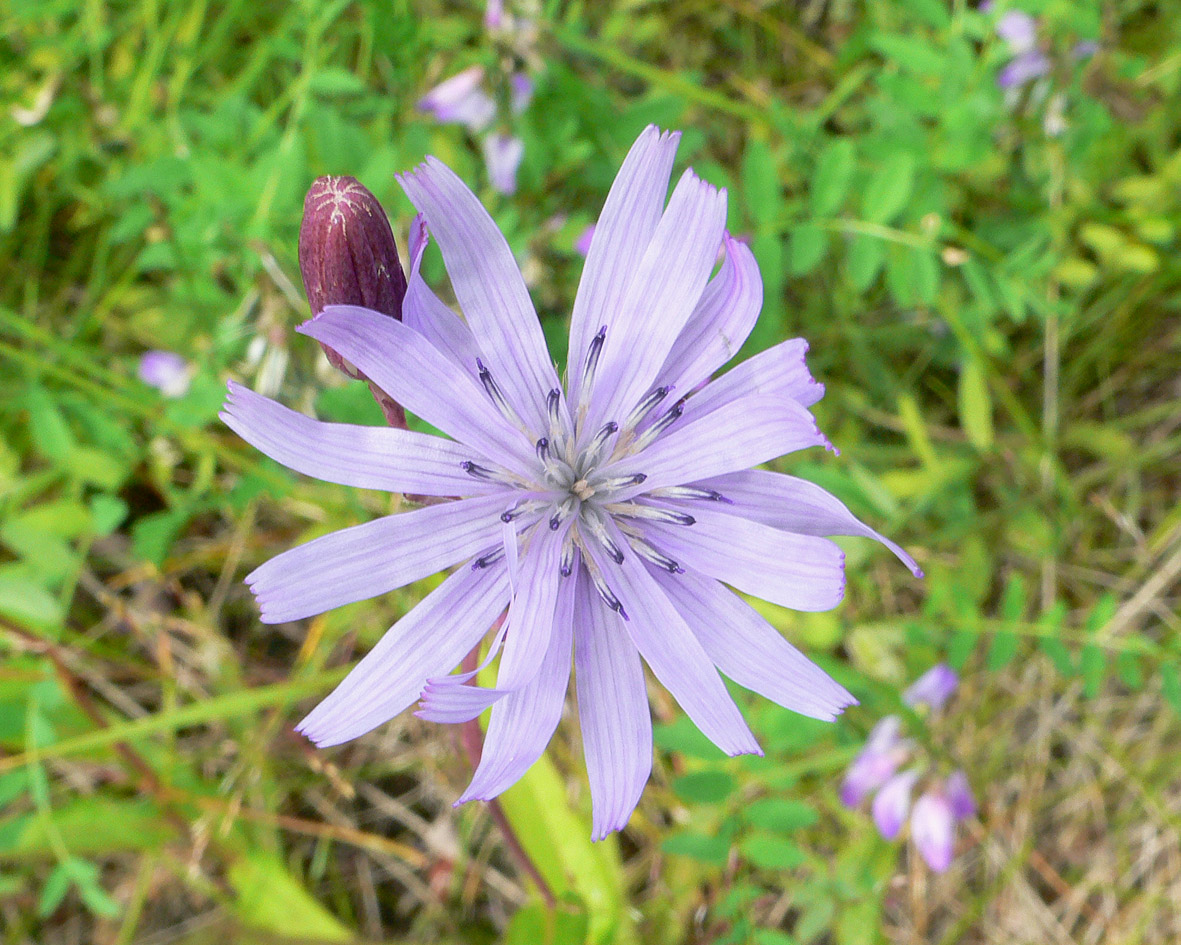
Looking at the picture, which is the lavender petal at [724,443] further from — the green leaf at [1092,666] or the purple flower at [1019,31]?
the purple flower at [1019,31]

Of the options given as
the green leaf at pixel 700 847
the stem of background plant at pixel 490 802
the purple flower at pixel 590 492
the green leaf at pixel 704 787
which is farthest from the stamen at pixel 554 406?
the green leaf at pixel 700 847

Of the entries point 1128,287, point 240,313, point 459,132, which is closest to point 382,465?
point 240,313

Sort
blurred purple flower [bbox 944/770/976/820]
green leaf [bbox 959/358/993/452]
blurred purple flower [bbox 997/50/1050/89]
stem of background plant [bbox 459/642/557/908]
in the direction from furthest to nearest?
1. blurred purple flower [bbox 997/50/1050/89]
2. green leaf [bbox 959/358/993/452]
3. blurred purple flower [bbox 944/770/976/820]
4. stem of background plant [bbox 459/642/557/908]

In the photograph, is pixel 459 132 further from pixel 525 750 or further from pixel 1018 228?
pixel 525 750

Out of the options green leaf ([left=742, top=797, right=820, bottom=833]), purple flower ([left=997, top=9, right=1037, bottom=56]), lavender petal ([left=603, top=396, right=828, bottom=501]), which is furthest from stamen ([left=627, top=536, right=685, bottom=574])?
purple flower ([left=997, top=9, right=1037, bottom=56])

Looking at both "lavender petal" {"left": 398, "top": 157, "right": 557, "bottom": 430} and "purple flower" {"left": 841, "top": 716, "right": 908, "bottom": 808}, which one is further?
"purple flower" {"left": 841, "top": 716, "right": 908, "bottom": 808}

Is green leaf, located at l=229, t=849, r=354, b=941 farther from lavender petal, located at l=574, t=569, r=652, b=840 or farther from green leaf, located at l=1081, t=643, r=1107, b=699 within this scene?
green leaf, located at l=1081, t=643, r=1107, b=699
